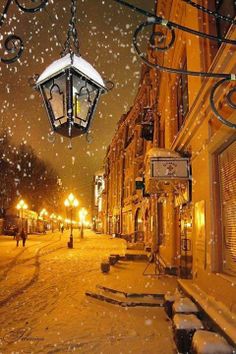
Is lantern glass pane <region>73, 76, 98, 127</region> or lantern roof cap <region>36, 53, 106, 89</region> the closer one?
lantern roof cap <region>36, 53, 106, 89</region>

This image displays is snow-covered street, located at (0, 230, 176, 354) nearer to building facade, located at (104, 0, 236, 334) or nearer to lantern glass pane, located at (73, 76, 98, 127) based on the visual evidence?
building facade, located at (104, 0, 236, 334)

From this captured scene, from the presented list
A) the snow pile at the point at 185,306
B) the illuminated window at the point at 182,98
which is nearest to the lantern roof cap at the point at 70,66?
the snow pile at the point at 185,306

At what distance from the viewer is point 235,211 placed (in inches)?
227

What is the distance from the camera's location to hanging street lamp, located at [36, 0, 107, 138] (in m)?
3.81

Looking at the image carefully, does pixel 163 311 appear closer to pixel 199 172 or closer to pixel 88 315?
pixel 88 315

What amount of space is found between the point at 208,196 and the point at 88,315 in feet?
13.5

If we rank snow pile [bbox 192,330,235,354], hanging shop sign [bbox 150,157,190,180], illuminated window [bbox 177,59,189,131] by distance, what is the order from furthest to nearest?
illuminated window [bbox 177,59,189,131], hanging shop sign [bbox 150,157,190,180], snow pile [bbox 192,330,235,354]

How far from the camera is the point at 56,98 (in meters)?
4.10

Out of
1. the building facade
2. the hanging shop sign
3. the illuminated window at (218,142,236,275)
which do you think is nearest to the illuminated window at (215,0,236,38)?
the building facade

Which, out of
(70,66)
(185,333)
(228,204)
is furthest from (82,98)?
(185,333)

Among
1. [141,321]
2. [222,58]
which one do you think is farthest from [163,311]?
[222,58]

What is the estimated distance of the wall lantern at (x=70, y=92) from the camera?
3.81 m

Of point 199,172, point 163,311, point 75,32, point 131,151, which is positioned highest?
point 131,151

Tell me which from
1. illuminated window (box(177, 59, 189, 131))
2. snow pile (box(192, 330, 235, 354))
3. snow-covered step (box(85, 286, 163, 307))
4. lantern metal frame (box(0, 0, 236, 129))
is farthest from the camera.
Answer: illuminated window (box(177, 59, 189, 131))
